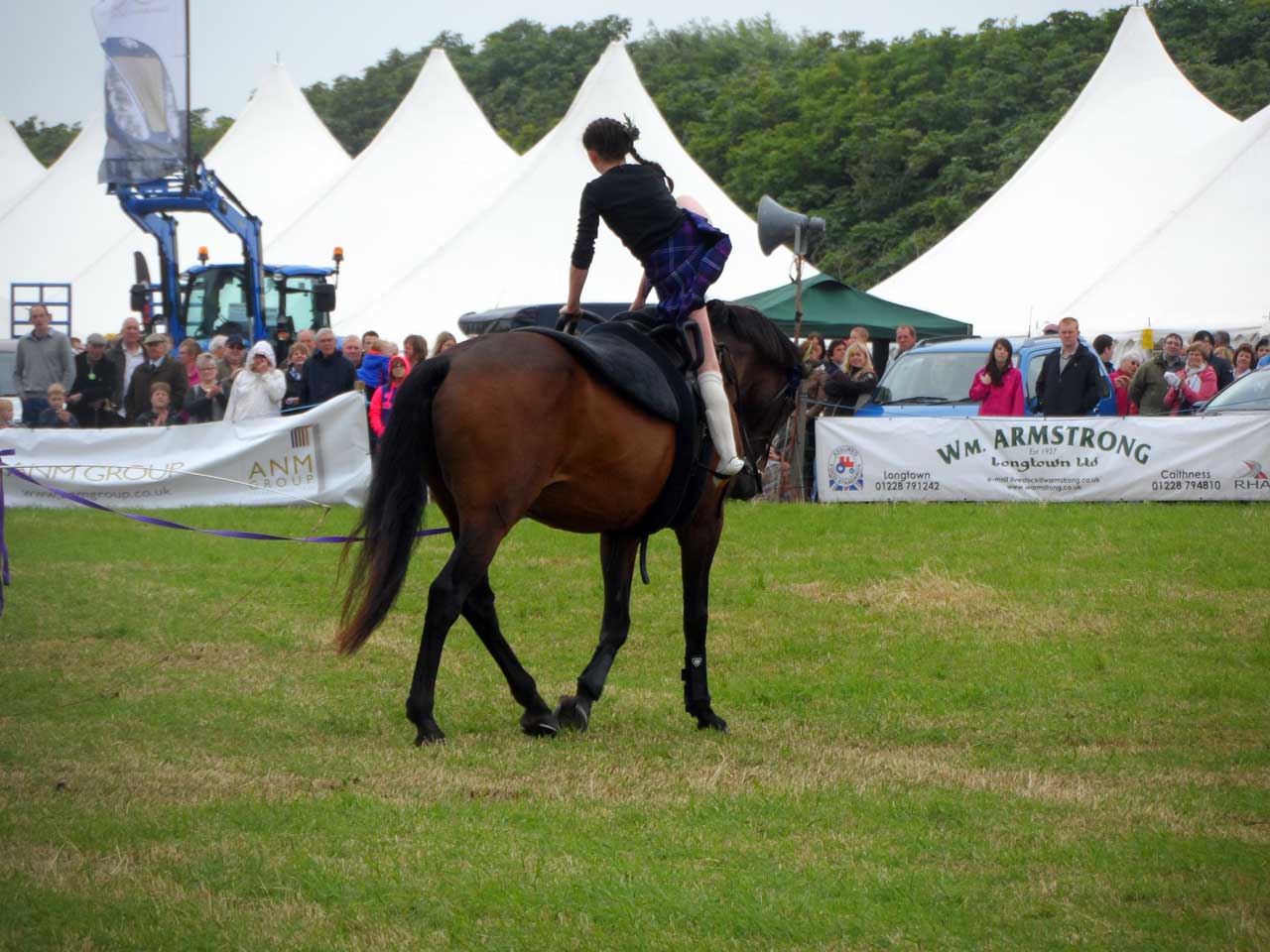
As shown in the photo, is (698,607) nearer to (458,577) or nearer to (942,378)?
(458,577)

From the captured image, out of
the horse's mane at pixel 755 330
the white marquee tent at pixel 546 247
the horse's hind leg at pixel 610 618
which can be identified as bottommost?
the horse's hind leg at pixel 610 618

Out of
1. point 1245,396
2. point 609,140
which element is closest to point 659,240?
point 609,140

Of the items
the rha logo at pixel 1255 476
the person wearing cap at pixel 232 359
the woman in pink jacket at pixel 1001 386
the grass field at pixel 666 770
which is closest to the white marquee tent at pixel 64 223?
the person wearing cap at pixel 232 359

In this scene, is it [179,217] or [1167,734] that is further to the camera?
[179,217]

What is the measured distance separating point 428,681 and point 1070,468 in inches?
453

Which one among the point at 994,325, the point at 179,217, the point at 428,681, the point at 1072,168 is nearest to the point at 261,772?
the point at 428,681

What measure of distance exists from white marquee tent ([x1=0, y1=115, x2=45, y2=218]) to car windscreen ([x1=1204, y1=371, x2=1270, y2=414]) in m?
43.7

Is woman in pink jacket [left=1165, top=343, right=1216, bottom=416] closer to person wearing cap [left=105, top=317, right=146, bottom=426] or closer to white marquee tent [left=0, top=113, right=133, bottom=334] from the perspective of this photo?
person wearing cap [left=105, top=317, right=146, bottom=426]

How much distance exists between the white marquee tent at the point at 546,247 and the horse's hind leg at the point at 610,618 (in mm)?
20722

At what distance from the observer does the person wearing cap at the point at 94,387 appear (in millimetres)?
19562

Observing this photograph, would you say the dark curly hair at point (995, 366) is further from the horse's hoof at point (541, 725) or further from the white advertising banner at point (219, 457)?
the horse's hoof at point (541, 725)

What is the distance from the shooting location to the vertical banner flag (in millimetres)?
17094

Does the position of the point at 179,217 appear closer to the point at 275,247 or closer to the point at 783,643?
the point at 275,247

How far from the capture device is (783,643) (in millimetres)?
9727
